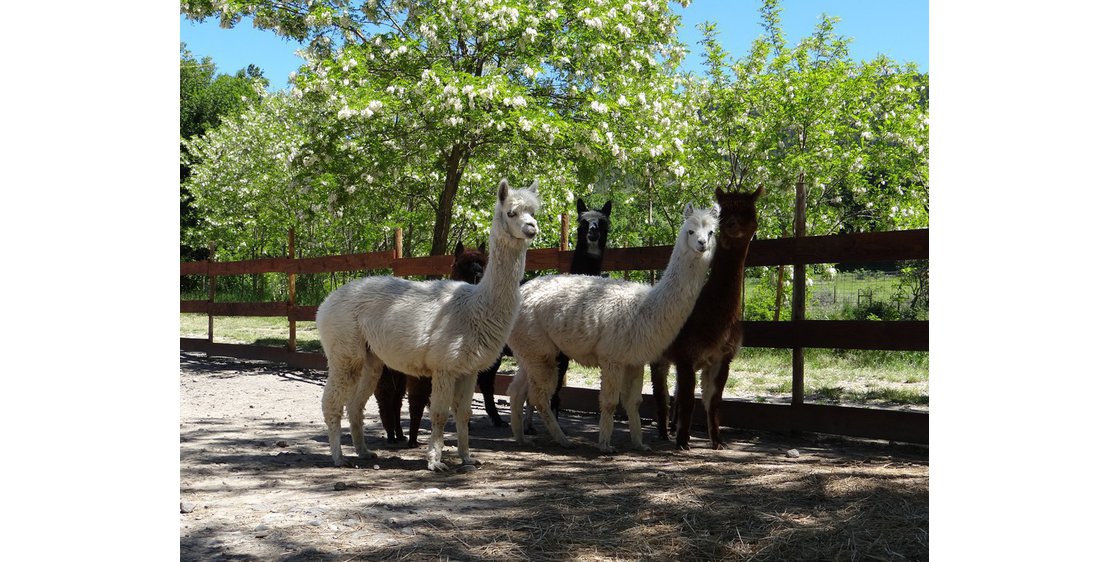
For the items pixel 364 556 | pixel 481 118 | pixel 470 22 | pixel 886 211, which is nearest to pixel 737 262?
pixel 364 556

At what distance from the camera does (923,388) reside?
8.85m

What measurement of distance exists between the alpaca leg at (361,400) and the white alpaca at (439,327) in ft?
0.14

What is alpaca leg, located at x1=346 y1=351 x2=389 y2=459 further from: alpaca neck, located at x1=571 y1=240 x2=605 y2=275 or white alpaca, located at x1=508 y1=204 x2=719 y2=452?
alpaca neck, located at x1=571 y1=240 x2=605 y2=275

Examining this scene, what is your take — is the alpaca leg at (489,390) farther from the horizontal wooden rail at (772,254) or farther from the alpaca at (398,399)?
the horizontal wooden rail at (772,254)

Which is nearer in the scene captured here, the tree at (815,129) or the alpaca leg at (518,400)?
the alpaca leg at (518,400)

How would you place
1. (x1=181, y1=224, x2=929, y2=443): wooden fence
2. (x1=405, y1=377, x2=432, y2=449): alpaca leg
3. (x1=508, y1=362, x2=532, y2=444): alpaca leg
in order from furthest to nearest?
(x1=508, y1=362, x2=532, y2=444): alpaca leg
(x1=405, y1=377, x2=432, y2=449): alpaca leg
(x1=181, y1=224, x2=929, y2=443): wooden fence

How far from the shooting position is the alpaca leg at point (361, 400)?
538 cm

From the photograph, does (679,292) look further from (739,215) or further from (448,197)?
(448,197)

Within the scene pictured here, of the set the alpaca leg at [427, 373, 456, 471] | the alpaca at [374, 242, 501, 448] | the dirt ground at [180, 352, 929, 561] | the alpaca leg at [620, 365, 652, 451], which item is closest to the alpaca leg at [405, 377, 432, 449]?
the alpaca at [374, 242, 501, 448]

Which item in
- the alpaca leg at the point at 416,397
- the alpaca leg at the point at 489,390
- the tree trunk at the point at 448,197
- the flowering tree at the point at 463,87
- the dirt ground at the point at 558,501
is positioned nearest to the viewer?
the dirt ground at the point at 558,501

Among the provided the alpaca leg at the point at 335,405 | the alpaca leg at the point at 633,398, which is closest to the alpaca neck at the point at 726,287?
the alpaca leg at the point at 633,398

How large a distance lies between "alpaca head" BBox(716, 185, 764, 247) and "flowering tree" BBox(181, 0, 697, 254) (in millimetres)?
6248

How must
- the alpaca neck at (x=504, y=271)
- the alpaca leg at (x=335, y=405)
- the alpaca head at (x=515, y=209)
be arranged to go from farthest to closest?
the alpaca leg at (x=335, y=405)
the alpaca neck at (x=504, y=271)
the alpaca head at (x=515, y=209)

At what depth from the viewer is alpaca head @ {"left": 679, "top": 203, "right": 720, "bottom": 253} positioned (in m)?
5.44
